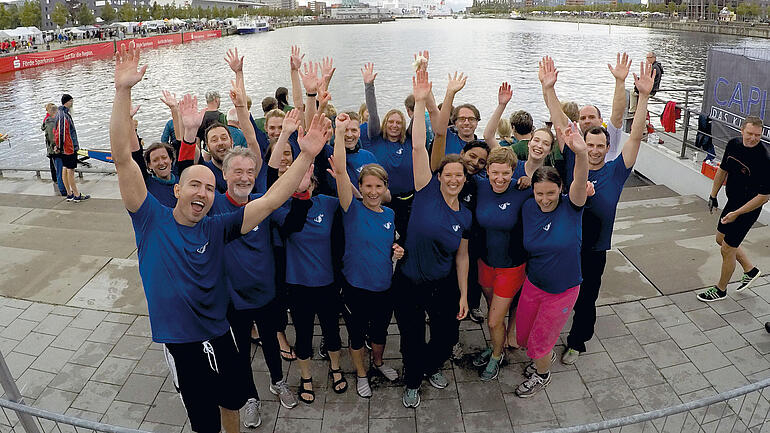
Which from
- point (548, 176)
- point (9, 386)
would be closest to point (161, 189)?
point (9, 386)

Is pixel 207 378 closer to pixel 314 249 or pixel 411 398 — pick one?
pixel 314 249

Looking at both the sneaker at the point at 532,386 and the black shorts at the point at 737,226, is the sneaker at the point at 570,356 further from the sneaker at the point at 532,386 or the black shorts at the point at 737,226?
the black shorts at the point at 737,226

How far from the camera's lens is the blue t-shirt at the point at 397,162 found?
507 cm

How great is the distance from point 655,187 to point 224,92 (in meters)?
26.9

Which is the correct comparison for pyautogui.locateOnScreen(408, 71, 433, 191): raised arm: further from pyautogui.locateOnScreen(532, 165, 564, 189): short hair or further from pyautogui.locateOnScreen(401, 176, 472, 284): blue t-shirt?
pyautogui.locateOnScreen(532, 165, 564, 189): short hair

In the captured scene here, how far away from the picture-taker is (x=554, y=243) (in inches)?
→ 141

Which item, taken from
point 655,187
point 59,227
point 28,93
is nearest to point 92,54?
point 28,93

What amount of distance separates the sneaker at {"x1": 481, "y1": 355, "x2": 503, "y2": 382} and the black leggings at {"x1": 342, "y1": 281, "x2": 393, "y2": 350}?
0.88m

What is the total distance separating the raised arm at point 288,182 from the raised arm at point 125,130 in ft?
1.96

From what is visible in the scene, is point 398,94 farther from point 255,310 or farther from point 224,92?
point 255,310

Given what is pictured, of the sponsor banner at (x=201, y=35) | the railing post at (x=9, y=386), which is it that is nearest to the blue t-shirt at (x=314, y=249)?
the railing post at (x=9, y=386)

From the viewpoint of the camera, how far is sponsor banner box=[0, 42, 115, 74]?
129ft

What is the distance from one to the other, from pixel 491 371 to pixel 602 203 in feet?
5.34

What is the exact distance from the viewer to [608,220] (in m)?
4.02
